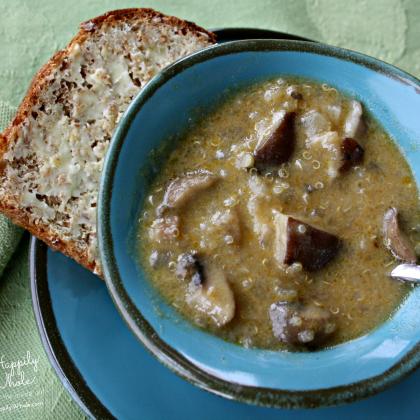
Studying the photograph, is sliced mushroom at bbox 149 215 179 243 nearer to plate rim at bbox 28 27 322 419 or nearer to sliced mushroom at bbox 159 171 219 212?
sliced mushroom at bbox 159 171 219 212

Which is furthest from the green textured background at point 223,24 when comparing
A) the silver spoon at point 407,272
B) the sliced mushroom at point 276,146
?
the silver spoon at point 407,272

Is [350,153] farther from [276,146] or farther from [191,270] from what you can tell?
[191,270]

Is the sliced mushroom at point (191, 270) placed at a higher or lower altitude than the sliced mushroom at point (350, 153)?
lower

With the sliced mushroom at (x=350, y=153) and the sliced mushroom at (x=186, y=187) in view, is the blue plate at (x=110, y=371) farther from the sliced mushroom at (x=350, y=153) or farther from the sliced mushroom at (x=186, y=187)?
the sliced mushroom at (x=350, y=153)

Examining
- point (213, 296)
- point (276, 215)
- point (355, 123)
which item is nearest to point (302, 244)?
point (276, 215)

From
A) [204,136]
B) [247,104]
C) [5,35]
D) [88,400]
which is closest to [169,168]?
[204,136]

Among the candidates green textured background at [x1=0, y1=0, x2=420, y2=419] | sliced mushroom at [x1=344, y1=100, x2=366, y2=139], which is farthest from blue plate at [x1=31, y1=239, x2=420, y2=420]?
sliced mushroom at [x1=344, y1=100, x2=366, y2=139]

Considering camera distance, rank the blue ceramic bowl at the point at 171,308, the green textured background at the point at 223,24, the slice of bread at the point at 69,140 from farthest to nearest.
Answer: the green textured background at the point at 223,24 → the slice of bread at the point at 69,140 → the blue ceramic bowl at the point at 171,308
